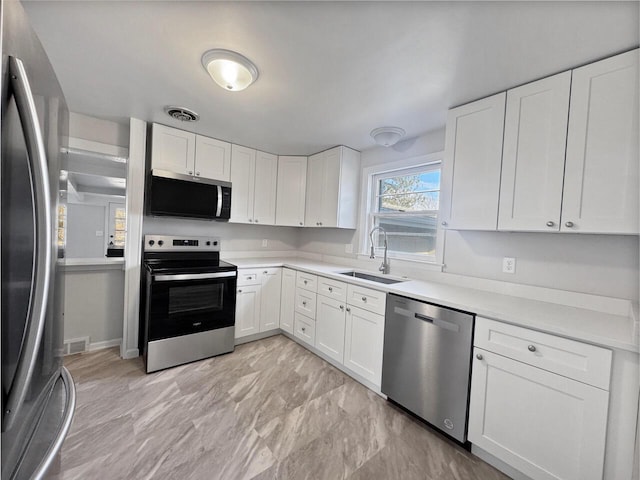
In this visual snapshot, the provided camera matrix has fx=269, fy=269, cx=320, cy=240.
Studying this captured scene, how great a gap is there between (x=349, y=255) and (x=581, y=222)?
208cm

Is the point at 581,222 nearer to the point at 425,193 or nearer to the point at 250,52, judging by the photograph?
the point at 425,193

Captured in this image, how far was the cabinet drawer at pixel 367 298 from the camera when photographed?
6.84ft

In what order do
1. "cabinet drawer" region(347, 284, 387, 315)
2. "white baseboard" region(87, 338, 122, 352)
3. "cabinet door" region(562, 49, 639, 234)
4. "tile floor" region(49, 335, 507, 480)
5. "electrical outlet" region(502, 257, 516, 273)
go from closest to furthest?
"cabinet door" region(562, 49, 639, 234)
"tile floor" region(49, 335, 507, 480)
"electrical outlet" region(502, 257, 516, 273)
"cabinet drawer" region(347, 284, 387, 315)
"white baseboard" region(87, 338, 122, 352)

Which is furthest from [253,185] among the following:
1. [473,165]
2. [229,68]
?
[473,165]

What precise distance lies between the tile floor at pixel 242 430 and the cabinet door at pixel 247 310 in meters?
0.50

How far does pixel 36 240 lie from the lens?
56cm

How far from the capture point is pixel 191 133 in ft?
9.00

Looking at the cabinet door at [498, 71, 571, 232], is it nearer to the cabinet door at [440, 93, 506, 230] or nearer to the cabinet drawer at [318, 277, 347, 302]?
the cabinet door at [440, 93, 506, 230]

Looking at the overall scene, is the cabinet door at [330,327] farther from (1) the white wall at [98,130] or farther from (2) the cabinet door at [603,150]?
(1) the white wall at [98,130]

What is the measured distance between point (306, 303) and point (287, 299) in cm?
33

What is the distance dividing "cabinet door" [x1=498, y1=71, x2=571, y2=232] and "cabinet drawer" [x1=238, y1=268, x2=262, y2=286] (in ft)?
7.40

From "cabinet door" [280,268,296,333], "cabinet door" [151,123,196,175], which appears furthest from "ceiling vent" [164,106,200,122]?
"cabinet door" [280,268,296,333]

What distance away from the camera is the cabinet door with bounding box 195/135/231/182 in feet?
9.22

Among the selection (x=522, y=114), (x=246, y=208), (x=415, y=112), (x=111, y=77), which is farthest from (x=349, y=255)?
(x=111, y=77)
